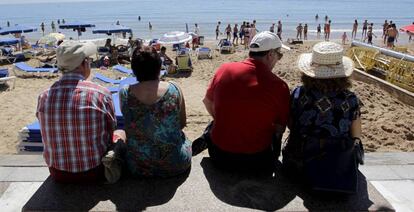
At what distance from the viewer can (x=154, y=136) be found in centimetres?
260

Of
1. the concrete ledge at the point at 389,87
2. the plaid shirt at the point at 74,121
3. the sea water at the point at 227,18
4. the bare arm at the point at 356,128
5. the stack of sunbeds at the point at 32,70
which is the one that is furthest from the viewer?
the sea water at the point at 227,18

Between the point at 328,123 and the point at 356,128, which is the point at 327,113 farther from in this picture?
the point at 356,128

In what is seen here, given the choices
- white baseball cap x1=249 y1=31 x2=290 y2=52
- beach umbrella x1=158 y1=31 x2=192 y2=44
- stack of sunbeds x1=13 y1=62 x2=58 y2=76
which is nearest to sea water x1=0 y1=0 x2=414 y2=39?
beach umbrella x1=158 y1=31 x2=192 y2=44

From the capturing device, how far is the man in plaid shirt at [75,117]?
2457mm

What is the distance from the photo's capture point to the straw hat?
2541 mm

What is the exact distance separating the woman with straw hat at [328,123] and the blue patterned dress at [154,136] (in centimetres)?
89

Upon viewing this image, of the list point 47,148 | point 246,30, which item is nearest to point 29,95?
point 47,148

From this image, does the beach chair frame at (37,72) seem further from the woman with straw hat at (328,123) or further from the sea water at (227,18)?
the sea water at (227,18)

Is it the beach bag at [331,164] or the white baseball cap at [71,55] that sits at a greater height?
the white baseball cap at [71,55]

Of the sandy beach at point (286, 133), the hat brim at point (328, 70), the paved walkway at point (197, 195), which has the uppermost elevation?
the hat brim at point (328, 70)

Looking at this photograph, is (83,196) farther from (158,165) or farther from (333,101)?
(333,101)

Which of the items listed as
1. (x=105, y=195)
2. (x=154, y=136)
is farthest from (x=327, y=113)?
(x=105, y=195)

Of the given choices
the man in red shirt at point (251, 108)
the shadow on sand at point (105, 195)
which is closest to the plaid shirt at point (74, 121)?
the shadow on sand at point (105, 195)

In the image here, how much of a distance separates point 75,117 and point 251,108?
121cm
